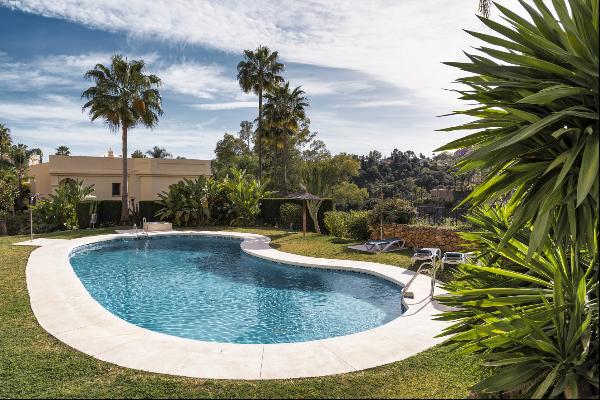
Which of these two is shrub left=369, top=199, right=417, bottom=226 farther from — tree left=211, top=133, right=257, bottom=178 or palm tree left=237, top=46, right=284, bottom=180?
tree left=211, top=133, right=257, bottom=178

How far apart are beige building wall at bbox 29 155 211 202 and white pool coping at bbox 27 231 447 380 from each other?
22924 millimetres

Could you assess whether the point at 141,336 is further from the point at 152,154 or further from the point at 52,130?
the point at 152,154

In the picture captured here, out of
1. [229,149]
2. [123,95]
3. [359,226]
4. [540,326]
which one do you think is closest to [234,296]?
[359,226]

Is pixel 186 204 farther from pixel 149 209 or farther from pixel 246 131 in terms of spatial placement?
pixel 246 131

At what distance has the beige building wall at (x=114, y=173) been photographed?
99.8 ft

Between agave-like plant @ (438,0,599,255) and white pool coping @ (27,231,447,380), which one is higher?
agave-like plant @ (438,0,599,255)

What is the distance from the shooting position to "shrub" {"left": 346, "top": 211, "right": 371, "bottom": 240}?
19.4m

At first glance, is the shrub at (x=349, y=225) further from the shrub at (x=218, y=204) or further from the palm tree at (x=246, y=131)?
the palm tree at (x=246, y=131)

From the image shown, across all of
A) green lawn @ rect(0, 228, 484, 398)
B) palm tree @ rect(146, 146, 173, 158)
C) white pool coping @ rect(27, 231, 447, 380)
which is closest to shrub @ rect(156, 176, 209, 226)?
white pool coping @ rect(27, 231, 447, 380)

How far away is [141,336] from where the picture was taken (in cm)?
763

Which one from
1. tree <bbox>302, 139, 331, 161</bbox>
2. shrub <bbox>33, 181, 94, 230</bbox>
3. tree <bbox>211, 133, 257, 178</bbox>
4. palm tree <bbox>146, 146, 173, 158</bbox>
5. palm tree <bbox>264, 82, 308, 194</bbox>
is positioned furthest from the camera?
palm tree <bbox>146, 146, 173, 158</bbox>

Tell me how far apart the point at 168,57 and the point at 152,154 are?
174 ft

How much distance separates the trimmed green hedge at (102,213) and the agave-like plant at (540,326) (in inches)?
1006

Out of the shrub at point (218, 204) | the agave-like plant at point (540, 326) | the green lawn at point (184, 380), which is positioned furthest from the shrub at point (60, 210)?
the agave-like plant at point (540, 326)
